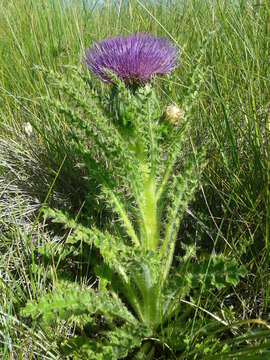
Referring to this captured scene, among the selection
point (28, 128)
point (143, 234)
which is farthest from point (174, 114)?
point (28, 128)

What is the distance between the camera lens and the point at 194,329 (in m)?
0.96

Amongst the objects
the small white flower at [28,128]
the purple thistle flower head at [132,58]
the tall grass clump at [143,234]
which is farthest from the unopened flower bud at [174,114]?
the small white flower at [28,128]

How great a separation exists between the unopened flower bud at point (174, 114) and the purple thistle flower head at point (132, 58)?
5.3 inches

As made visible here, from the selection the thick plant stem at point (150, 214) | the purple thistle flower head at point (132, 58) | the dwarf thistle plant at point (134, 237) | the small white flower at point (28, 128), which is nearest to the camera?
the dwarf thistle plant at point (134, 237)

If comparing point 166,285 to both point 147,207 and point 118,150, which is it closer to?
point 147,207

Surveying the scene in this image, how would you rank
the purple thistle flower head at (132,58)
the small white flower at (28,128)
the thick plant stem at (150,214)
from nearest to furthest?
the thick plant stem at (150,214)
the purple thistle flower head at (132,58)
the small white flower at (28,128)

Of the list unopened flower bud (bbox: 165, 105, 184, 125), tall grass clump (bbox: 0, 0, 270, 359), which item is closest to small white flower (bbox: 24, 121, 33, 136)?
tall grass clump (bbox: 0, 0, 270, 359)

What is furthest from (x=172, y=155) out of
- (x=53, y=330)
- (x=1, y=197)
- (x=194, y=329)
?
(x=1, y=197)

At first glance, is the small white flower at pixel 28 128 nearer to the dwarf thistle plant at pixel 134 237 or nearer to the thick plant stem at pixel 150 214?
the dwarf thistle plant at pixel 134 237

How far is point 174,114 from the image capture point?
116cm

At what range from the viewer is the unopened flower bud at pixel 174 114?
115 cm

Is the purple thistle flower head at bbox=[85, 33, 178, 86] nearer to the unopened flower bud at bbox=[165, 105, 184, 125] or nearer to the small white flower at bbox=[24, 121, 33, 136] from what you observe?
the unopened flower bud at bbox=[165, 105, 184, 125]

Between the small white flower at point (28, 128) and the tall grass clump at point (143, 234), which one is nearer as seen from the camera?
the tall grass clump at point (143, 234)

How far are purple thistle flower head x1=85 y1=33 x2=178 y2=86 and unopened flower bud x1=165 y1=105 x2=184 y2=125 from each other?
0.13m
